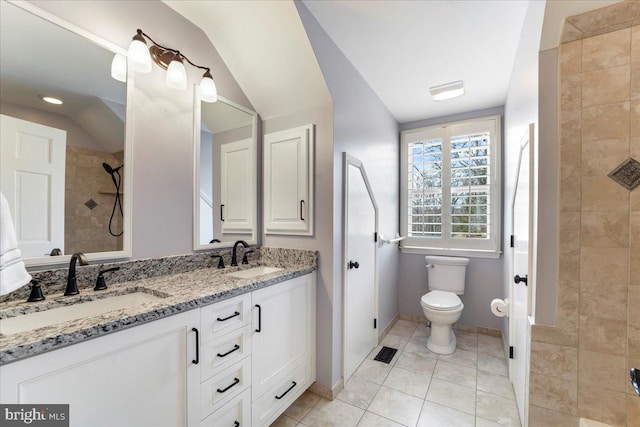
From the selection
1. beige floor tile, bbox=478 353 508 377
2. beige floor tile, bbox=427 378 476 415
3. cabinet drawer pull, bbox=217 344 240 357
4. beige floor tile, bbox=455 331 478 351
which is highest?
cabinet drawer pull, bbox=217 344 240 357

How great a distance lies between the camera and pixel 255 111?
83.5 inches

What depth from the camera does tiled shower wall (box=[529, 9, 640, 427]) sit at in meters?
1.09

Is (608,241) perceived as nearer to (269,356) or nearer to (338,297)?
(338,297)

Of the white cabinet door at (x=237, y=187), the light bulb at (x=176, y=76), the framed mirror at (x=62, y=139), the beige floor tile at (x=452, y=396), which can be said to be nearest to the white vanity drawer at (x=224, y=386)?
the framed mirror at (x=62, y=139)

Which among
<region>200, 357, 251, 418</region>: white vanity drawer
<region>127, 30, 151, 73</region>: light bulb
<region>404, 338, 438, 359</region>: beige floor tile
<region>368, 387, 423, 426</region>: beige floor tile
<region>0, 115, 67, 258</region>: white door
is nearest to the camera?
<region>0, 115, 67, 258</region>: white door

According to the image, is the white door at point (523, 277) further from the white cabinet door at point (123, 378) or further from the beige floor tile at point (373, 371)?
the white cabinet door at point (123, 378)

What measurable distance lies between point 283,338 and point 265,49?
1878 mm

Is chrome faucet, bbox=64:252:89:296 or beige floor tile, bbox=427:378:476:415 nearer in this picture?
chrome faucet, bbox=64:252:89:296

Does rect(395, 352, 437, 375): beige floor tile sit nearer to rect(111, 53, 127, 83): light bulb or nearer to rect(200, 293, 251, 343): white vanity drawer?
rect(200, 293, 251, 343): white vanity drawer

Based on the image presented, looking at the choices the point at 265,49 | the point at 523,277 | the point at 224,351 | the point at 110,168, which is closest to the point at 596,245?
the point at 523,277

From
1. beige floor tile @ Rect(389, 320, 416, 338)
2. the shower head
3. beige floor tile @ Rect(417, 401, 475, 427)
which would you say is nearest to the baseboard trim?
beige floor tile @ Rect(417, 401, 475, 427)

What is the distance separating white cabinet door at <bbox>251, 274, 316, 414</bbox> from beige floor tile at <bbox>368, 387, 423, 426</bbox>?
0.48 m

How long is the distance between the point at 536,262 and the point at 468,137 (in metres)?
2.15

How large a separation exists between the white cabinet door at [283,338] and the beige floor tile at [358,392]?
0.90ft
